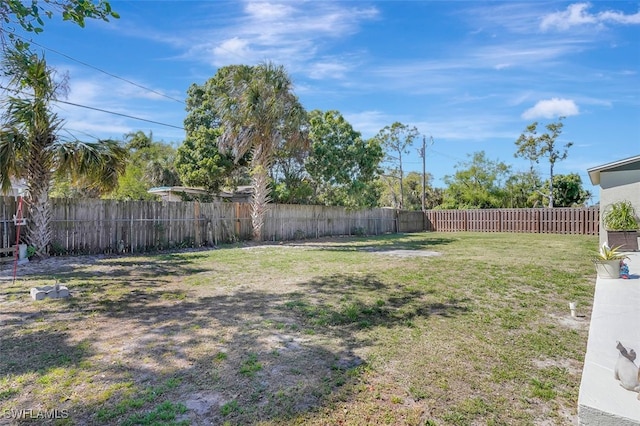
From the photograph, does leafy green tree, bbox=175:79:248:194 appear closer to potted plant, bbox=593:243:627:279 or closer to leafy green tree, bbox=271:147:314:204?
leafy green tree, bbox=271:147:314:204

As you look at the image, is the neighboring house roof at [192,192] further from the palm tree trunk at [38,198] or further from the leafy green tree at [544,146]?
the leafy green tree at [544,146]

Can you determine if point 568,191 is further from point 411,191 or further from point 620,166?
point 620,166

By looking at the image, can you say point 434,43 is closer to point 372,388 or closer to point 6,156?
point 372,388

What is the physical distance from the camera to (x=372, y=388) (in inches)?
104

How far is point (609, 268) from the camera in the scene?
618cm

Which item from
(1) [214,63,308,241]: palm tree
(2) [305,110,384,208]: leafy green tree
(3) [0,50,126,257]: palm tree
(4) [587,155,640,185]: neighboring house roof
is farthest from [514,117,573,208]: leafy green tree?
(3) [0,50,126,257]: palm tree

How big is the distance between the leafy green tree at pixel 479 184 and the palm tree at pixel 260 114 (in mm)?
19462

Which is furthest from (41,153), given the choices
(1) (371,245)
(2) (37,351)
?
(1) (371,245)

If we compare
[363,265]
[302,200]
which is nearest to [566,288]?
[363,265]

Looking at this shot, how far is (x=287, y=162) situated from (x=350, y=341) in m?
16.6

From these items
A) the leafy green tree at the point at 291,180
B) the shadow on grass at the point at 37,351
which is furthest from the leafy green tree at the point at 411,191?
the shadow on grass at the point at 37,351

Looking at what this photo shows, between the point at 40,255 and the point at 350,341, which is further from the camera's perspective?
the point at 40,255

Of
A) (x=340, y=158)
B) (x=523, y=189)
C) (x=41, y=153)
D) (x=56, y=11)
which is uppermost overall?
(x=340, y=158)
